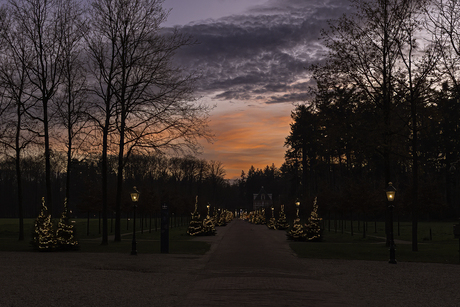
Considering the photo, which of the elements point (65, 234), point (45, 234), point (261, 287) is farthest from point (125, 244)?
point (261, 287)

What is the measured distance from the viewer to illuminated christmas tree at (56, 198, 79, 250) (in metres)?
22.7

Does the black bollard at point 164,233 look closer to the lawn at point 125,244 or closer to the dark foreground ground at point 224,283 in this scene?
the lawn at point 125,244

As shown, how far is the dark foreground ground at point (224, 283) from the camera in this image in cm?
954

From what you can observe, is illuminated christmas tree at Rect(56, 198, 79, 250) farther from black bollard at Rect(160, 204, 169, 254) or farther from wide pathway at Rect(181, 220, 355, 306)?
wide pathway at Rect(181, 220, 355, 306)

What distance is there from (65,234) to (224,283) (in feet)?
45.7

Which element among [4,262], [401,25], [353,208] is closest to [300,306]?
[4,262]

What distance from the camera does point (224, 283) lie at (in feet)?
38.8

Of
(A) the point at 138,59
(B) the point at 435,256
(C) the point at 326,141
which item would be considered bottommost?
(B) the point at 435,256

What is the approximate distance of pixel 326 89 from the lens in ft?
85.2

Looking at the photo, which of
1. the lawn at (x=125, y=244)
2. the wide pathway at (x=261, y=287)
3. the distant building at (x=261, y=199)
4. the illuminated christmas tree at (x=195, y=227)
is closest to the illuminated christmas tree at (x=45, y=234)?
the lawn at (x=125, y=244)

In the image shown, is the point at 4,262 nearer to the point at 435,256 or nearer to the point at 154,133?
the point at 154,133

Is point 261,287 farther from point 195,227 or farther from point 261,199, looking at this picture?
point 261,199

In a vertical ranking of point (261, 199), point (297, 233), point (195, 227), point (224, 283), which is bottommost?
point (261, 199)

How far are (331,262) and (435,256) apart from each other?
593 centimetres
